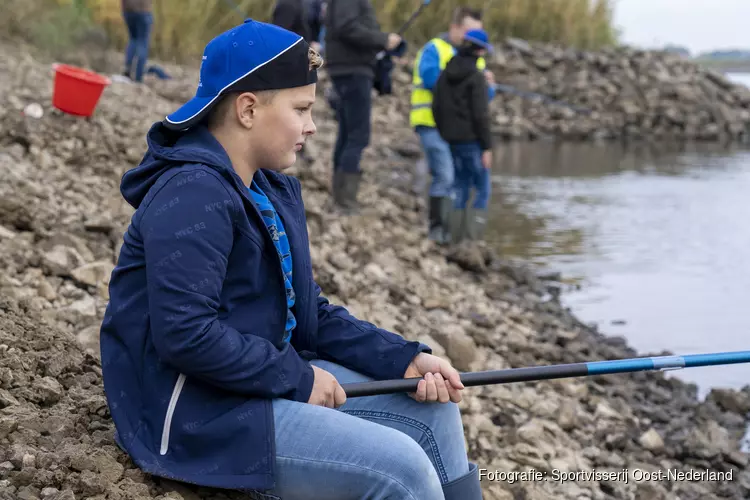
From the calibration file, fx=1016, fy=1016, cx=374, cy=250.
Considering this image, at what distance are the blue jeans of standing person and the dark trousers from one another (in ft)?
12.2

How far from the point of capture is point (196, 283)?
2168 millimetres

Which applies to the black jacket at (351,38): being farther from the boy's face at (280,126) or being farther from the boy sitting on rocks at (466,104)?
the boy's face at (280,126)

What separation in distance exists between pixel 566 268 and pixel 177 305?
Result: 594 centimetres

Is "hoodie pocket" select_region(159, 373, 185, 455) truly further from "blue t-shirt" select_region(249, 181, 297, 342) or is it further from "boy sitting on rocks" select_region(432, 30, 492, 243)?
"boy sitting on rocks" select_region(432, 30, 492, 243)

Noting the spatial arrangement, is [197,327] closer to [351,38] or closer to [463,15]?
[351,38]

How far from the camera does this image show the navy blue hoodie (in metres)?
2.17

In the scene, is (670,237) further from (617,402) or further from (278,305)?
(278,305)

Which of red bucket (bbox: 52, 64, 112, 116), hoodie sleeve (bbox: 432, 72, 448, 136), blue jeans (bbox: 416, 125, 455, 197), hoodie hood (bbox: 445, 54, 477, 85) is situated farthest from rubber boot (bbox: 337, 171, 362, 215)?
red bucket (bbox: 52, 64, 112, 116)

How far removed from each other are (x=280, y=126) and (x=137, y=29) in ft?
28.1

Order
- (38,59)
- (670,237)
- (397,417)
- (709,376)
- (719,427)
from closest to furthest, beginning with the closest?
(397,417) → (719,427) → (709,376) → (670,237) → (38,59)

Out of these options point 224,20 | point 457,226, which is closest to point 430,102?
point 457,226

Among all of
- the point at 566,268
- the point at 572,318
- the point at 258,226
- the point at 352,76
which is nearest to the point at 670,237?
the point at 566,268

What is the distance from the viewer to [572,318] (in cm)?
653

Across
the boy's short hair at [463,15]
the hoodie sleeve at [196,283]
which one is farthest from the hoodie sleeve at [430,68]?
the hoodie sleeve at [196,283]
